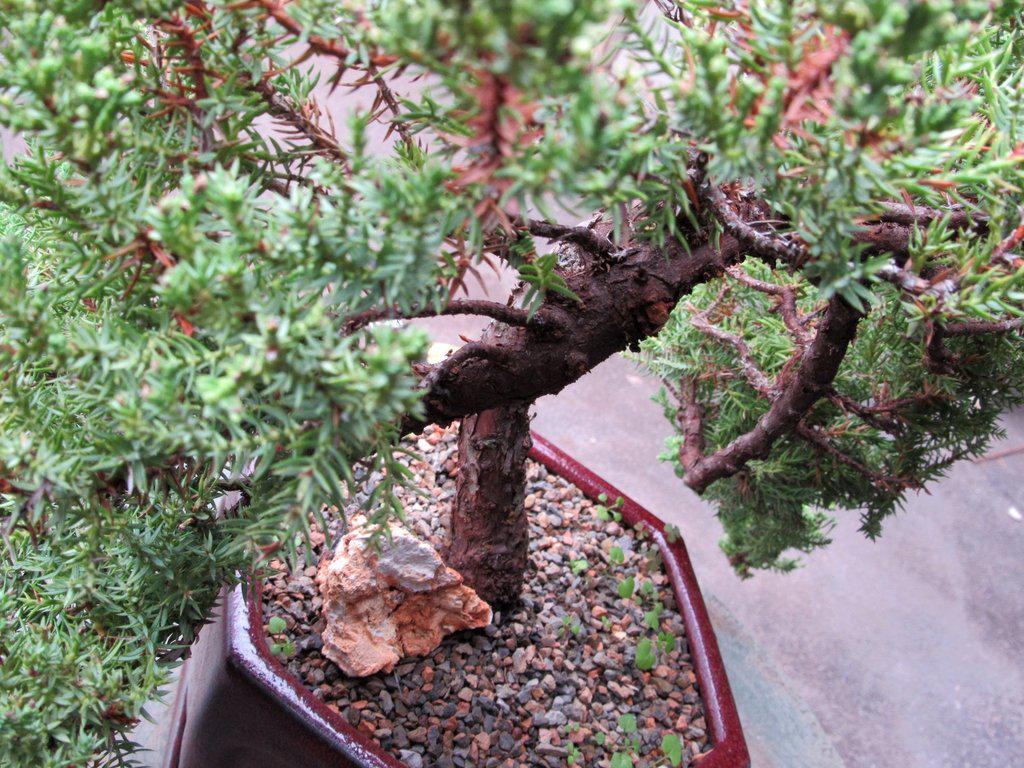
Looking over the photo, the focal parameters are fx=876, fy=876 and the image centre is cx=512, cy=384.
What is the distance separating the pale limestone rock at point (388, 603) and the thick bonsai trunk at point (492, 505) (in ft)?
0.14

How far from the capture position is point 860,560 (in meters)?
1.69

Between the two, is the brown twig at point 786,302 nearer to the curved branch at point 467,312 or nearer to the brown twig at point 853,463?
the brown twig at point 853,463

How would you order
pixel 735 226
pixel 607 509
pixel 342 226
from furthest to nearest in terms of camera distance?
pixel 607 509 < pixel 735 226 < pixel 342 226

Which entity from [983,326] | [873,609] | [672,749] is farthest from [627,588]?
[873,609]

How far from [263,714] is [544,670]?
29 centimetres

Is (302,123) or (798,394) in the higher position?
(302,123)

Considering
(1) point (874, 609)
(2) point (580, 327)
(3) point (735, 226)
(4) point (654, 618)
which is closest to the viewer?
(3) point (735, 226)

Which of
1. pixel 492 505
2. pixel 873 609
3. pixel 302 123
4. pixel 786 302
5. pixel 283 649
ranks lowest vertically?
pixel 873 609

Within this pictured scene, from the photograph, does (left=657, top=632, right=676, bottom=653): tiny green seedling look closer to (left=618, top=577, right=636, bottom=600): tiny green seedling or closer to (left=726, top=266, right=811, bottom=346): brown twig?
(left=618, top=577, right=636, bottom=600): tiny green seedling

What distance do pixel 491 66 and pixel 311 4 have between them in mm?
127

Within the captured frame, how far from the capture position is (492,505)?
0.87m

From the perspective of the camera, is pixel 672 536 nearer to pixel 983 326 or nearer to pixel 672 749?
pixel 672 749

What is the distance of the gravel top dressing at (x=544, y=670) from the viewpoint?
0.82m

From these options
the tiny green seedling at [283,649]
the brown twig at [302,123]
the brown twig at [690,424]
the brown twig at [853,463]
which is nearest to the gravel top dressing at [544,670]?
the tiny green seedling at [283,649]
